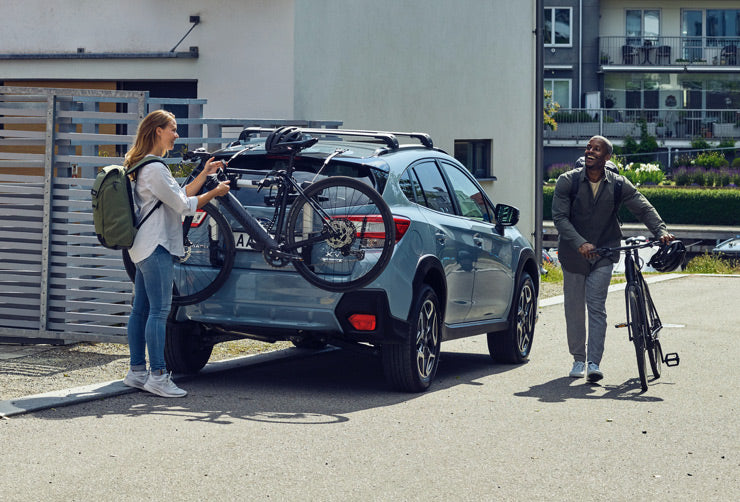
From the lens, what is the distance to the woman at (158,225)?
25.9ft

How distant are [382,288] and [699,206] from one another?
40873 mm

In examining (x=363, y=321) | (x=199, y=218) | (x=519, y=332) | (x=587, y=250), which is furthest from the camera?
(x=519, y=332)

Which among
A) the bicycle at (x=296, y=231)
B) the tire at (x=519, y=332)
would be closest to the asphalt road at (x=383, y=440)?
the tire at (x=519, y=332)

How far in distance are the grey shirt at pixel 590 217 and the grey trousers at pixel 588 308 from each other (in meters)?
0.09

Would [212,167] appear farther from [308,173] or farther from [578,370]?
[578,370]

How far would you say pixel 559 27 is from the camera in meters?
60.8

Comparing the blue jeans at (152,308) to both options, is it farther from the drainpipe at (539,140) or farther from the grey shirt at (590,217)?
the drainpipe at (539,140)

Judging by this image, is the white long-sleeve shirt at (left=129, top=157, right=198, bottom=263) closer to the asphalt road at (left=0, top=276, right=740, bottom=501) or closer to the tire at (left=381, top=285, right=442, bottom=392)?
the asphalt road at (left=0, top=276, right=740, bottom=501)

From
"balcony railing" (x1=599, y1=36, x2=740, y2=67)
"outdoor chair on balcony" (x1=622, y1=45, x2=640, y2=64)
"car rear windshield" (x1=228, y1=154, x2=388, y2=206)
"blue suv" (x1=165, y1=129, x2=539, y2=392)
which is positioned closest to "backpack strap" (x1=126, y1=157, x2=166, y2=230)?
"blue suv" (x1=165, y1=129, x2=539, y2=392)

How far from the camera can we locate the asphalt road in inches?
227

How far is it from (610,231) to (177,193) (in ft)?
11.9

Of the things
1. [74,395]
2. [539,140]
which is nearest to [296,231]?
[74,395]

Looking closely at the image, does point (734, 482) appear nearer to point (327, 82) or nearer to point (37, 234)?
point (37, 234)

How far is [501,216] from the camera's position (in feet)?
33.8
